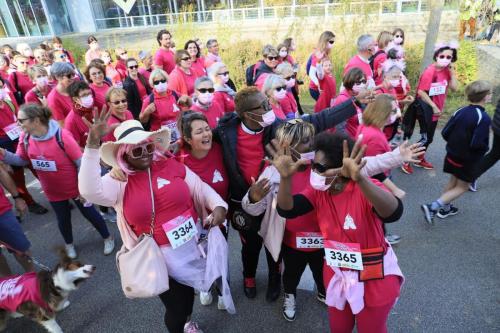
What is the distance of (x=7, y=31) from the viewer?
77.0 feet

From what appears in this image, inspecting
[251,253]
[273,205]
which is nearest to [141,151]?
[273,205]

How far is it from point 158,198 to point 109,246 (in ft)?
8.07

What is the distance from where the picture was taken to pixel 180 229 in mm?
2324

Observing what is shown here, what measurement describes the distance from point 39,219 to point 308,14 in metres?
9.45

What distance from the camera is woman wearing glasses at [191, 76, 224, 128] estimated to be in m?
4.14

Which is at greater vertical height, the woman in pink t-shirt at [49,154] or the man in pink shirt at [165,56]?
the man in pink shirt at [165,56]

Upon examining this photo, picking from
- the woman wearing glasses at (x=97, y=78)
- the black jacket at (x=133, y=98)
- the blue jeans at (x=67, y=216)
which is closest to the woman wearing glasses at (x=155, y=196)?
the blue jeans at (x=67, y=216)

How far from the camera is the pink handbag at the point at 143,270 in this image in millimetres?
2176

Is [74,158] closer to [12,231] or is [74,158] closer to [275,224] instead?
[12,231]

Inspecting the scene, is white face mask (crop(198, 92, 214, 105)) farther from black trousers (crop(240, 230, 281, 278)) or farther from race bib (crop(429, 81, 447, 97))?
race bib (crop(429, 81, 447, 97))

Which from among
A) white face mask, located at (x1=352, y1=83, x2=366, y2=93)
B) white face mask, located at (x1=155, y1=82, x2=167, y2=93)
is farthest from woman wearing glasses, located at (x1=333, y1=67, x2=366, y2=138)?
white face mask, located at (x1=155, y1=82, x2=167, y2=93)

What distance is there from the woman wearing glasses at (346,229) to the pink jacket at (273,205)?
40 centimetres

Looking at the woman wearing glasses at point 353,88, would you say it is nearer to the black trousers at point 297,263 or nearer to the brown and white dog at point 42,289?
the black trousers at point 297,263

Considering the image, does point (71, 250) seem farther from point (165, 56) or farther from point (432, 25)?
point (432, 25)
